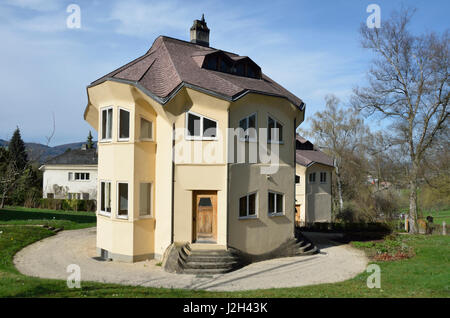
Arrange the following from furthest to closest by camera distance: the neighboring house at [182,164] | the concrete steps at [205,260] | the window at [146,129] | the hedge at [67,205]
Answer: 1. the hedge at [67,205]
2. the window at [146,129]
3. the neighboring house at [182,164]
4. the concrete steps at [205,260]

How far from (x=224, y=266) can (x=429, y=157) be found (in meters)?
22.7

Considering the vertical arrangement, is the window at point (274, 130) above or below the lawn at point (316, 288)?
above

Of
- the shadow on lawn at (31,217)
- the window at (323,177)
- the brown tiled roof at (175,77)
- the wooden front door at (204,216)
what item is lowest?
the shadow on lawn at (31,217)

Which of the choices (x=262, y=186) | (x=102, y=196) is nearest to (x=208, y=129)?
(x=262, y=186)

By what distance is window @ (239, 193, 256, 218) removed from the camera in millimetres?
14695

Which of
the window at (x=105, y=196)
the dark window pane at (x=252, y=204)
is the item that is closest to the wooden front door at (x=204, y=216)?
the dark window pane at (x=252, y=204)

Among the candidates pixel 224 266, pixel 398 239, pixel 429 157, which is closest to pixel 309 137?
pixel 429 157

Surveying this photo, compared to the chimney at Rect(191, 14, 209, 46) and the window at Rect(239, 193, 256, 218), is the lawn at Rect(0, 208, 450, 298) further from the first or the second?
the chimney at Rect(191, 14, 209, 46)

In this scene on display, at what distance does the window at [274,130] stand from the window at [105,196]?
7376 mm

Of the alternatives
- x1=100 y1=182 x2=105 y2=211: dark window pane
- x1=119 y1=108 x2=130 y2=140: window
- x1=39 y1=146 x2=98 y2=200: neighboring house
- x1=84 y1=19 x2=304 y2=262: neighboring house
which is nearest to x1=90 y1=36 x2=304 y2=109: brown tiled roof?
x1=84 y1=19 x2=304 y2=262: neighboring house

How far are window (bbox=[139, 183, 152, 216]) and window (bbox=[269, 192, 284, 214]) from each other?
525 centimetres

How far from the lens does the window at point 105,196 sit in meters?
15.7

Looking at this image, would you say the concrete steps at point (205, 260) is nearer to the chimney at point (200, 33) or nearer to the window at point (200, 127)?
the window at point (200, 127)

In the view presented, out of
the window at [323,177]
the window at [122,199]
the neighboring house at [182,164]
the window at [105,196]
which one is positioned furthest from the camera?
the window at [323,177]
